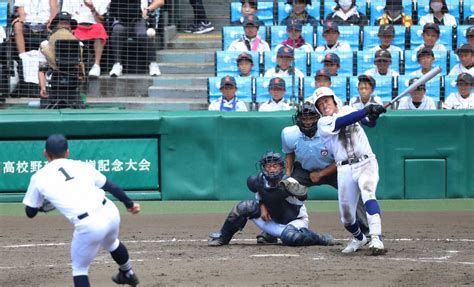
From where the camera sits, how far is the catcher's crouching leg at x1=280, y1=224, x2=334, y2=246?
1030 centimetres

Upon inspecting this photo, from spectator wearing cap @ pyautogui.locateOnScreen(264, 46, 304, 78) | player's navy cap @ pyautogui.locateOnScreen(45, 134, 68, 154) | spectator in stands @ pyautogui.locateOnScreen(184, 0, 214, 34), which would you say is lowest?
player's navy cap @ pyautogui.locateOnScreen(45, 134, 68, 154)

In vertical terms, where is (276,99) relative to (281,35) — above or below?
below

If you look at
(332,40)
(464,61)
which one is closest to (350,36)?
(332,40)

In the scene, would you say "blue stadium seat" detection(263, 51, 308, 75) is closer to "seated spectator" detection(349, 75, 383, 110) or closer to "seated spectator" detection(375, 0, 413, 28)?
"seated spectator" detection(349, 75, 383, 110)

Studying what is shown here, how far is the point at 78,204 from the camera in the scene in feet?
25.4

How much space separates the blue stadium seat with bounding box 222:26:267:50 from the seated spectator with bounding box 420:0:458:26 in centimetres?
241

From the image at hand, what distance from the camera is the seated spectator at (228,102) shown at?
13.9 metres

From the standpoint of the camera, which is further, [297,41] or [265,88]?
[297,41]

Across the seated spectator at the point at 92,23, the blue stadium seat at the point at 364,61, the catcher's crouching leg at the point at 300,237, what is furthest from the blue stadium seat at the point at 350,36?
the catcher's crouching leg at the point at 300,237

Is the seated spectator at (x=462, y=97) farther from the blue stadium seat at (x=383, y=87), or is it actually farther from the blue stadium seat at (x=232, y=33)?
the blue stadium seat at (x=232, y=33)

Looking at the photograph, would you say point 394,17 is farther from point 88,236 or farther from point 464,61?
point 88,236

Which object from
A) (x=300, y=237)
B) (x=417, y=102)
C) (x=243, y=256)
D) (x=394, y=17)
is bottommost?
(x=243, y=256)

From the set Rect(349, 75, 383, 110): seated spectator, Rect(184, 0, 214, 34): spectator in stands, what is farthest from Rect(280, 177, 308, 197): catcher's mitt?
Rect(184, 0, 214, 34): spectator in stands

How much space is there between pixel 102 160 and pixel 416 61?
4614 mm
